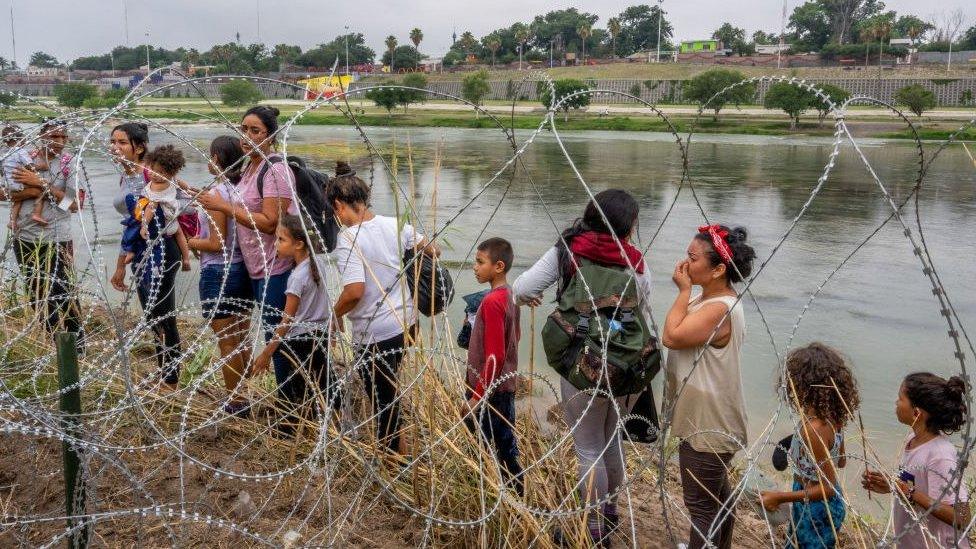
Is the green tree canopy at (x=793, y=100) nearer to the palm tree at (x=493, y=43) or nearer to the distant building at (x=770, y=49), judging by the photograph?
the distant building at (x=770, y=49)

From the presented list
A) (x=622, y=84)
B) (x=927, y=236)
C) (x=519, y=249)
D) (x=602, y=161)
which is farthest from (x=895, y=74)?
(x=519, y=249)

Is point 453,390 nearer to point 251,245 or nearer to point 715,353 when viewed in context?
point 715,353

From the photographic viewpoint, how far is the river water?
23.9 ft

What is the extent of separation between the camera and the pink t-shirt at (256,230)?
13.0 ft

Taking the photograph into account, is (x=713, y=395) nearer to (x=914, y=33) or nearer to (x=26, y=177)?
(x=26, y=177)

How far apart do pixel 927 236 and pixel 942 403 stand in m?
11.6

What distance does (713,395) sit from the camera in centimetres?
296

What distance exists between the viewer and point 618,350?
2.97m

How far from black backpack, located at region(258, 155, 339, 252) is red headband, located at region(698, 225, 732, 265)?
1881mm

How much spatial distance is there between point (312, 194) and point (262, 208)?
10.1 inches

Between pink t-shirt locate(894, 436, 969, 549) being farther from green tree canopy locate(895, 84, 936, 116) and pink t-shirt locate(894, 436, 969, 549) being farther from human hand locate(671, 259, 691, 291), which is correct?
green tree canopy locate(895, 84, 936, 116)

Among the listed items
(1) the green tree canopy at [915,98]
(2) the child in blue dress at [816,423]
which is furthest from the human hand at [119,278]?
(1) the green tree canopy at [915,98]

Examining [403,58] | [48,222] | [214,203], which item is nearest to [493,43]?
A: [403,58]

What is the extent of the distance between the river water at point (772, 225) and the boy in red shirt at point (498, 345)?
0.32 meters
